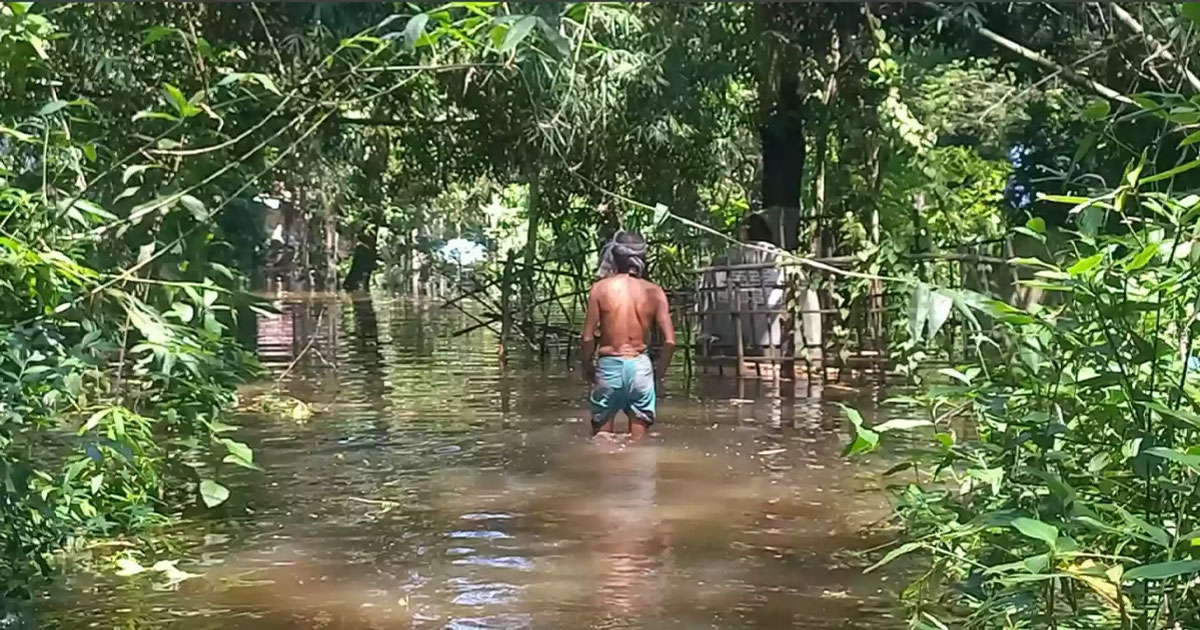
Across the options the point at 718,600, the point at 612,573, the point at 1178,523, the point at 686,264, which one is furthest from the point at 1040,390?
the point at 686,264

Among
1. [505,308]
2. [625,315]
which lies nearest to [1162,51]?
[625,315]

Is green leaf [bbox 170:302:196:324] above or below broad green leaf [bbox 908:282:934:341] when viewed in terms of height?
below

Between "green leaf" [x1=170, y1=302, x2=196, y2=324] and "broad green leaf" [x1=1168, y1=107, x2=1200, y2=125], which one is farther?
"green leaf" [x1=170, y1=302, x2=196, y2=324]

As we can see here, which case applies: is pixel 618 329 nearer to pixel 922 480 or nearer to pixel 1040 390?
pixel 922 480

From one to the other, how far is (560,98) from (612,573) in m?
4.62

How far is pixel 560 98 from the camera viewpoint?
9.42 m

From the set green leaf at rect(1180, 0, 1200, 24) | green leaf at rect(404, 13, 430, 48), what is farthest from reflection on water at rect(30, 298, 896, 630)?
green leaf at rect(1180, 0, 1200, 24)

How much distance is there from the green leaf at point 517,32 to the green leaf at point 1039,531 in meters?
1.62

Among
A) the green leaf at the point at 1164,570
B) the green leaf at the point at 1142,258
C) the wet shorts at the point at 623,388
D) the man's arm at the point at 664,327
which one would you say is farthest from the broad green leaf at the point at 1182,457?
the wet shorts at the point at 623,388

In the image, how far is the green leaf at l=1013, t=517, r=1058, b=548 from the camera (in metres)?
2.88

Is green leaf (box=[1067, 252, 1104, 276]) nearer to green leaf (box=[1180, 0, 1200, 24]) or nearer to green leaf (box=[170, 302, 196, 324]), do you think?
green leaf (box=[1180, 0, 1200, 24])

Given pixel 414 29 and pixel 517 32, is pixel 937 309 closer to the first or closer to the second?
pixel 517 32

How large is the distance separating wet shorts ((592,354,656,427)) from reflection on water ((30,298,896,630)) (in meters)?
0.27

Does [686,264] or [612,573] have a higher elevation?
[686,264]
